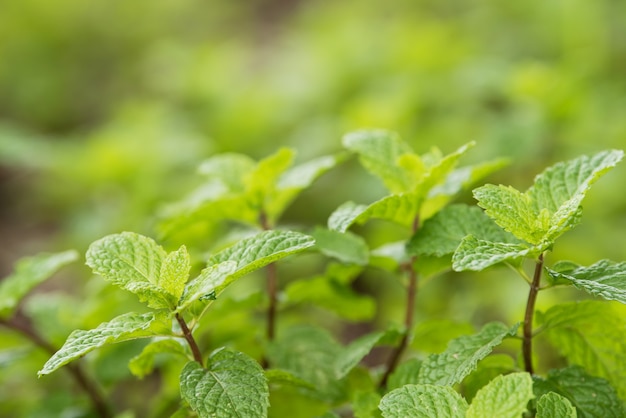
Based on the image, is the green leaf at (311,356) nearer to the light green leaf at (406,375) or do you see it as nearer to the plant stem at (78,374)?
the light green leaf at (406,375)

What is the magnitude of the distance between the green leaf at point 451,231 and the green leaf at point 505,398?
0.22 metres

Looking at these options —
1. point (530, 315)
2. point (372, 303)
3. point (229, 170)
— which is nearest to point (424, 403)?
point (530, 315)

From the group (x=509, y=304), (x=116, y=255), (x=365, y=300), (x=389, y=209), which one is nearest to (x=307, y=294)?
(x=365, y=300)

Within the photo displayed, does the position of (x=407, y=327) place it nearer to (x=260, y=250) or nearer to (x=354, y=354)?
(x=354, y=354)

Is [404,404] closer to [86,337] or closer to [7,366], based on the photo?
[86,337]

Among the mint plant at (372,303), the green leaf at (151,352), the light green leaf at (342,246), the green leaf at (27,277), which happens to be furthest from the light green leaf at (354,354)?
the green leaf at (27,277)

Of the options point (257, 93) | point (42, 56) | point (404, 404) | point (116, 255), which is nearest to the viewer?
point (404, 404)

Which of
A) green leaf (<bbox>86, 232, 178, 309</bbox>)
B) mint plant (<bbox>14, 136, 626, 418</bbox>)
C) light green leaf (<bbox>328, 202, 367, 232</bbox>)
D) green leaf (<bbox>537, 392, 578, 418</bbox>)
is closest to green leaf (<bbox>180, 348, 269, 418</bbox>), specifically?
mint plant (<bbox>14, 136, 626, 418</bbox>)

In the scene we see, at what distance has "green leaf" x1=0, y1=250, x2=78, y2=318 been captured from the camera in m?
1.18

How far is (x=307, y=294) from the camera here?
1241mm

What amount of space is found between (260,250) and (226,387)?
179mm

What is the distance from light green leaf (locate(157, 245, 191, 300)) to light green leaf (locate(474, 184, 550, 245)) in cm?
39

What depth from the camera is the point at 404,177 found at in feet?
3.73

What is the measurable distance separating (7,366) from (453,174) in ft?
2.71
